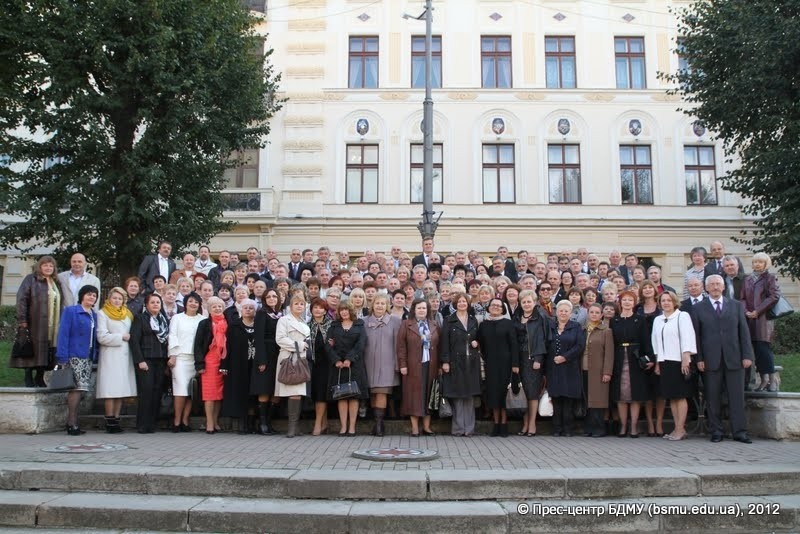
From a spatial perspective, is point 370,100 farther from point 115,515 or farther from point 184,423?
point 115,515

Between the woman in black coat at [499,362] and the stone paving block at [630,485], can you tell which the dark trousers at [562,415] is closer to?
the woman in black coat at [499,362]

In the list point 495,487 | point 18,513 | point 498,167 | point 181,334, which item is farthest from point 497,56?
point 18,513

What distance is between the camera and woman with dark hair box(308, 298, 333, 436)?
985cm

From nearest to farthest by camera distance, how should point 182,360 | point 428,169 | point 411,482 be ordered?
point 411,482
point 182,360
point 428,169

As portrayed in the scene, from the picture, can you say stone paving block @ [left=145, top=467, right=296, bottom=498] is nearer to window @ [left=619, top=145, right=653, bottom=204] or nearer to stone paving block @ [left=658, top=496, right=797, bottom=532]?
stone paving block @ [left=658, top=496, right=797, bottom=532]

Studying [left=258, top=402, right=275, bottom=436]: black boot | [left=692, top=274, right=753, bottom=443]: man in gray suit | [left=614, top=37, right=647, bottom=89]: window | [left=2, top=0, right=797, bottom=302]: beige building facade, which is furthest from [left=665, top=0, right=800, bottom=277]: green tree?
[left=258, top=402, right=275, bottom=436]: black boot

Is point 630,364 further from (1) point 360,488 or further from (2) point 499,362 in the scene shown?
(1) point 360,488

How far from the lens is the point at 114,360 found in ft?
32.8

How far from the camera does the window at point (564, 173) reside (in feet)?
83.4

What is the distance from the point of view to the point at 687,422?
10203mm

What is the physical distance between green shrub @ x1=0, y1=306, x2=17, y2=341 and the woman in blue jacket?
12.4m

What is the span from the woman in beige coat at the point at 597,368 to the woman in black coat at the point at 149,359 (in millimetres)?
6149

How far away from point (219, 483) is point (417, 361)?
3818 millimetres

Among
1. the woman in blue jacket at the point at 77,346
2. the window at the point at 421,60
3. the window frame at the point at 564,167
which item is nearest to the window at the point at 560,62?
the window frame at the point at 564,167
